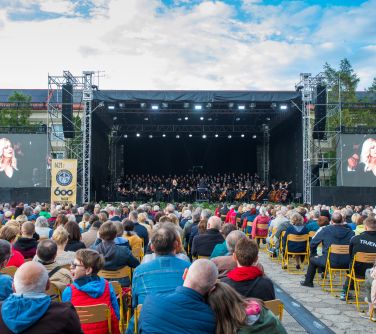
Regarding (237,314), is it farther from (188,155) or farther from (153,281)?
(188,155)

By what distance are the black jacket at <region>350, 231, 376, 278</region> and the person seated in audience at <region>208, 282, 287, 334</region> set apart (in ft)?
12.1

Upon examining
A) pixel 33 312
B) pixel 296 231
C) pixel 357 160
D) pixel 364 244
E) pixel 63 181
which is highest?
pixel 357 160

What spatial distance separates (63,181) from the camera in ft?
49.4

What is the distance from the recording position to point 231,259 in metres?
3.76

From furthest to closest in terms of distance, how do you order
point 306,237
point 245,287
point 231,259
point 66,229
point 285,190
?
1. point 285,190
2. point 306,237
3. point 66,229
4. point 231,259
5. point 245,287

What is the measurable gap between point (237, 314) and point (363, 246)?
12.8 feet

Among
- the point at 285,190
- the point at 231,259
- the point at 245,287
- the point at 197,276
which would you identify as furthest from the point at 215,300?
the point at 285,190

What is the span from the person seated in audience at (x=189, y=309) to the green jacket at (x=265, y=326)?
174mm

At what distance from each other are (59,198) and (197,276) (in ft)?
44.4

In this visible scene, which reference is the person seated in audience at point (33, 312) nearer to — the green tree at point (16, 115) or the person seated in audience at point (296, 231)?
the person seated in audience at point (296, 231)

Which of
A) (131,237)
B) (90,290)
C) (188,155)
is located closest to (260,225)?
(131,237)

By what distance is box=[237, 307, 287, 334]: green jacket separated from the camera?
2023 millimetres

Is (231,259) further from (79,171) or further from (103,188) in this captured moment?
(103,188)

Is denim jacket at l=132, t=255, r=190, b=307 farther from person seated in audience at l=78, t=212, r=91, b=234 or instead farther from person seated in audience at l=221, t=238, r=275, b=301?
person seated in audience at l=78, t=212, r=91, b=234
